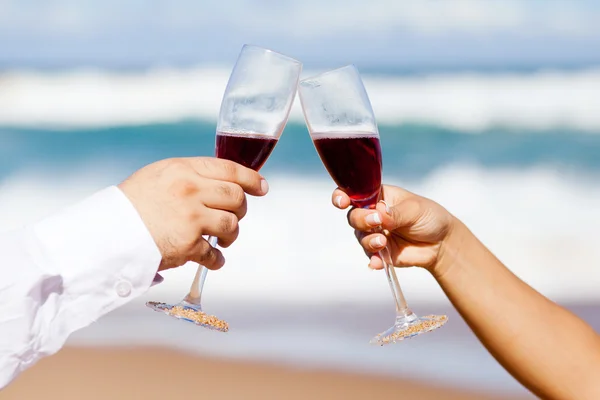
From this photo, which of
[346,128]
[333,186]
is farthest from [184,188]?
[333,186]

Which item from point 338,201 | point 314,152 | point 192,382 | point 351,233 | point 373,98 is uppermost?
point 338,201

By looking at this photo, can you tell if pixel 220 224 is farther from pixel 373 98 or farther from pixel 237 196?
pixel 373 98

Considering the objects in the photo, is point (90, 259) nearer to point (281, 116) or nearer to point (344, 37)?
point (281, 116)

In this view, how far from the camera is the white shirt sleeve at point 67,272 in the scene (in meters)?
1.72

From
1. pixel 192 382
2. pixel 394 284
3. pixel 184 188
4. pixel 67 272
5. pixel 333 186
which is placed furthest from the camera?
pixel 333 186

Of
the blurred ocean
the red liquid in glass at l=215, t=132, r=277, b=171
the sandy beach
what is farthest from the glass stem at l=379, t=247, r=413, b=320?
the blurred ocean

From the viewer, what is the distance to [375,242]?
2.22 metres

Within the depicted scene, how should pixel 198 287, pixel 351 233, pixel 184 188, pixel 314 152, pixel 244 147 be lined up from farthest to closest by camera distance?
1. pixel 314 152
2. pixel 351 233
3. pixel 198 287
4. pixel 244 147
5. pixel 184 188

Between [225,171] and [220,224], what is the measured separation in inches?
4.9

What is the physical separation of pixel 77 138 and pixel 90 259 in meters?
7.97

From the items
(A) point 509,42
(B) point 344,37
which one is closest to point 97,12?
(B) point 344,37

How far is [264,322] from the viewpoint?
5.22 m

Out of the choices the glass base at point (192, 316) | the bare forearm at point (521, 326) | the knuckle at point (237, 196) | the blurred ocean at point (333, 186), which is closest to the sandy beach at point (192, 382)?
the blurred ocean at point (333, 186)

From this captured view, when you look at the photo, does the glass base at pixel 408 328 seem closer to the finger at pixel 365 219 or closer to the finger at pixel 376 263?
the finger at pixel 376 263
